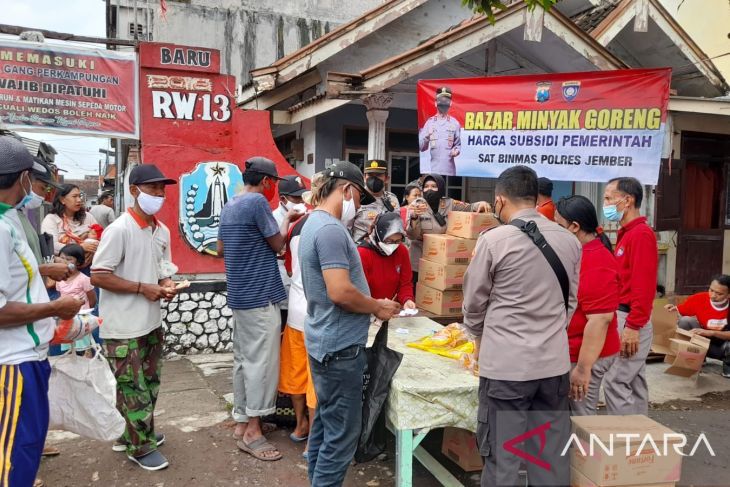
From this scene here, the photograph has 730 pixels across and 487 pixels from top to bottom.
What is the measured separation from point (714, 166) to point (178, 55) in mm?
9423

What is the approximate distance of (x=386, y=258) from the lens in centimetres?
425

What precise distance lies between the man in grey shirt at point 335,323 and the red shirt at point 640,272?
191 centimetres

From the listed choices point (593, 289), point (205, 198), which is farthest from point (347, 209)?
point (205, 198)

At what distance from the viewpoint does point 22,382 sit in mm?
2439

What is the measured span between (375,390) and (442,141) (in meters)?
4.53

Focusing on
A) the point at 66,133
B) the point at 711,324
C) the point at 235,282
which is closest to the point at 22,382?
the point at 235,282

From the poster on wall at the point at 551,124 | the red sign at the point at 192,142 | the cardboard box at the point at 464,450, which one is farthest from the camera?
the poster on wall at the point at 551,124

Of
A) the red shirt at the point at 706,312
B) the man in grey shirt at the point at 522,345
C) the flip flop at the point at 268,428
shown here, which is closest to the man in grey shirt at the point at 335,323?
the man in grey shirt at the point at 522,345

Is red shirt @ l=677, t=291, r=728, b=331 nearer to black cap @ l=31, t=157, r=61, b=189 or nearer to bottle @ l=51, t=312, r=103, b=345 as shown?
bottle @ l=51, t=312, r=103, b=345

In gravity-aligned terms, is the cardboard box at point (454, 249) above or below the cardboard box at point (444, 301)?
above

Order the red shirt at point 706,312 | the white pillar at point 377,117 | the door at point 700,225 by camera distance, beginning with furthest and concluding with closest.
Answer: the door at point 700,225 < the white pillar at point 377,117 < the red shirt at point 706,312

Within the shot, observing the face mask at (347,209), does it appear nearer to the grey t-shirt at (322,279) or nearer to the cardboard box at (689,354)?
the grey t-shirt at (322,279)

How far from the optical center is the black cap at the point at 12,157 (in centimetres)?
248

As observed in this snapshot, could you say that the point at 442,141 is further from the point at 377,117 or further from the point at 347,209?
the point at 347,209
